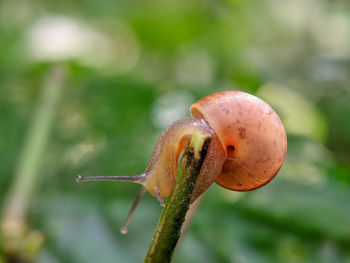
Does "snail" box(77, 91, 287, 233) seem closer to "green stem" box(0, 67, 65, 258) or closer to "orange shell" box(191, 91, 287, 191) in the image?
Result: "orange shell" box(191, 91, 287, 191)

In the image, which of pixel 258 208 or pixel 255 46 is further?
pixel 255 46

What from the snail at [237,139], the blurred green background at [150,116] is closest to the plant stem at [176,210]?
the snail at [237,139]

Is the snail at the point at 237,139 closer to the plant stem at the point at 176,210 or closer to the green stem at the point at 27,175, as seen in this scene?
the plant stem at the point at 176,210

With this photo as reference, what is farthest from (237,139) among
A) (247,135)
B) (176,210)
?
(176,210)

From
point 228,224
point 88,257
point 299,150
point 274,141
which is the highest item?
point 274,141

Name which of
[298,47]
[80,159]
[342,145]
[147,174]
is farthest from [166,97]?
[298,47]

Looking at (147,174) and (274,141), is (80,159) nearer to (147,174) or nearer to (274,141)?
(147,174)

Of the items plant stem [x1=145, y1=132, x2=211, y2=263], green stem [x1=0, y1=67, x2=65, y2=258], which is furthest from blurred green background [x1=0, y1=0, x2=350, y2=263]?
plant stem [x1=145, y1=132, x2=211, y2=263]
